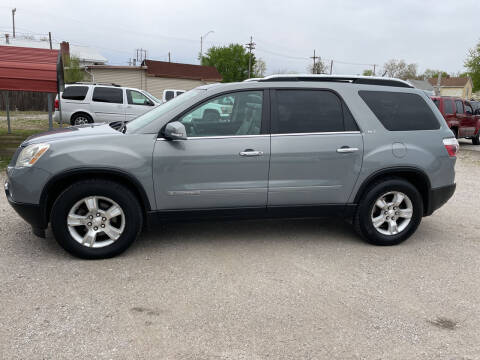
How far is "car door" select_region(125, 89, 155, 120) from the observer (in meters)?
15.7

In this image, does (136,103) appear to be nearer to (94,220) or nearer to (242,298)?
(94,220)

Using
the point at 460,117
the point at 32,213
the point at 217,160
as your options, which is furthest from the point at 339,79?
the point at 460,117

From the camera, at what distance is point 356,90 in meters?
4.65

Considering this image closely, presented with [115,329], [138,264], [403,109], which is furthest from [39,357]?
[403,109]

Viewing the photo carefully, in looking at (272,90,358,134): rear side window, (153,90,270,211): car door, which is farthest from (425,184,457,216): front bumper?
(153,90,270,211): car door

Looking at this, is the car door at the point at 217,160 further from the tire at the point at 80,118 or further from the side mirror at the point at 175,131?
the tire at the point at 80,118

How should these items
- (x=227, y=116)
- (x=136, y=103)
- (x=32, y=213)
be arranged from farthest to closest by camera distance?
(x=136, y=103) < (x=227, y=116) < (x=32, y=213)

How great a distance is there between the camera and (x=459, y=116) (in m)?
15.5

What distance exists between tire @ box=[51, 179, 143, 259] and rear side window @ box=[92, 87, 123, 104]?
12265 mm

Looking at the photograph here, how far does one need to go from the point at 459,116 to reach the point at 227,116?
14062 millimetres

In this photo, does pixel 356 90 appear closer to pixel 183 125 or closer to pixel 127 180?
pixel 183 125

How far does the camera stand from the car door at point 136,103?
618 inches

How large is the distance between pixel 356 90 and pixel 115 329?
3.48 meters

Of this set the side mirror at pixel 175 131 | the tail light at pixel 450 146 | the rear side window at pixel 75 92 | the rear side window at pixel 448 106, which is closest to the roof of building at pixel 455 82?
the rear side window at pixel 448 106
